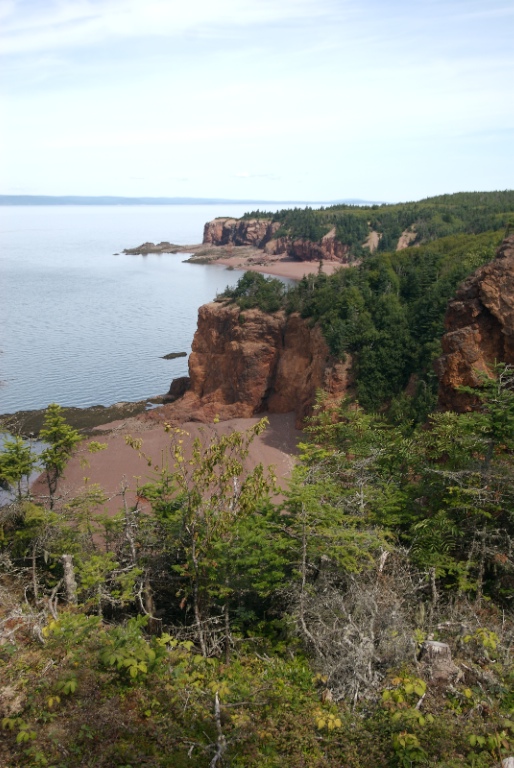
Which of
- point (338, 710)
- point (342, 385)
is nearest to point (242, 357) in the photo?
point (342, 385)

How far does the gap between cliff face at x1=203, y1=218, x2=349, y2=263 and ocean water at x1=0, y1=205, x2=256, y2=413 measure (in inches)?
600

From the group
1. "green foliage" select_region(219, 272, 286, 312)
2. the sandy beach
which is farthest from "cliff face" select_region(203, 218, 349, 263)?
"green foliage" select_region(219, 272, 286, 312)

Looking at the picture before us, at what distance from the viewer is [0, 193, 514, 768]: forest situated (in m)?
6.70

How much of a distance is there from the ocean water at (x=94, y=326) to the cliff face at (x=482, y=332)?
28690mm

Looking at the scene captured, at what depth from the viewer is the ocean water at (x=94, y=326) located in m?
45.9

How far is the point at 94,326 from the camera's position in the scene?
63.9m

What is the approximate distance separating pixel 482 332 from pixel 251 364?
19.4 m

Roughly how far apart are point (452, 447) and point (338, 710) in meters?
6.78

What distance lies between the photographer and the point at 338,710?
7.39m

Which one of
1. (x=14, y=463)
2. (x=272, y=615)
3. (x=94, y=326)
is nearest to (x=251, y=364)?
(x=14, y=463)

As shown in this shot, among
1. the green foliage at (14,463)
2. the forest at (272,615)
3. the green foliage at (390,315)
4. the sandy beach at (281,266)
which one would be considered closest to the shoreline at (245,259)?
the sandy beach at (281,266)

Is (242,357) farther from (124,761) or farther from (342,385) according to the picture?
(124,761)

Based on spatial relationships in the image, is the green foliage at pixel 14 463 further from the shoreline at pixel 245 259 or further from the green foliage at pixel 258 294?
the shoreline at pixel 245 259

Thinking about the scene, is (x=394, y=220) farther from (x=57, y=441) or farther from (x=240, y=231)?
(x=57, y=441)
